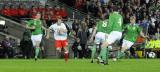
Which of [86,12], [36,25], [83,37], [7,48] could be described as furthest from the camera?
[86,12]

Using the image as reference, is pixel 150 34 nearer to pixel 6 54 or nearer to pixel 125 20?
pixel 125 20

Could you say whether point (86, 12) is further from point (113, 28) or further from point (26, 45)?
point (113, 28)

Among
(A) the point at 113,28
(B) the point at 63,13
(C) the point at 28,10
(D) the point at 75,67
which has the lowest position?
(D) the point at 75,67

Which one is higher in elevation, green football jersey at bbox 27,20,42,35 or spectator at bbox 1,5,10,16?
spectator at bbox 1,5,10,16

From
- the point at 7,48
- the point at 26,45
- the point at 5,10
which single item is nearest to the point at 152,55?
the point at 26,45

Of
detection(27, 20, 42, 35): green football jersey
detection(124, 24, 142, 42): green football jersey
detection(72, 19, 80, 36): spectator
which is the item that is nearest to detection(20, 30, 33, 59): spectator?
detection(72, 19, 80, 36): spectator

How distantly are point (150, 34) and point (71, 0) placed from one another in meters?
6.79

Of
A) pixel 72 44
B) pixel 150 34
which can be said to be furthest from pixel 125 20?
pixel 72 44

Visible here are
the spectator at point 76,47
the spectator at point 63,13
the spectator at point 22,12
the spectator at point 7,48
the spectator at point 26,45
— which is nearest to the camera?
the spectator at point 7,48

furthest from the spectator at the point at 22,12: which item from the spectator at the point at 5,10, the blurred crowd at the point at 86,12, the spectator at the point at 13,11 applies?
the spectator at the point at 5,10

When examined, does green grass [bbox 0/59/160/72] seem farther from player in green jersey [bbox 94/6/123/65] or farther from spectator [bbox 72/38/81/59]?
spectator [bbox 72/38/81/59]

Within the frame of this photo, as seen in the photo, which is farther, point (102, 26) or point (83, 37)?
point (83, 37)

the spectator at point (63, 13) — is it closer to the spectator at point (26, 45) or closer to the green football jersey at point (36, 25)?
the spectator at point (26, 45)

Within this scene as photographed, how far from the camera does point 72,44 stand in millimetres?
37281
